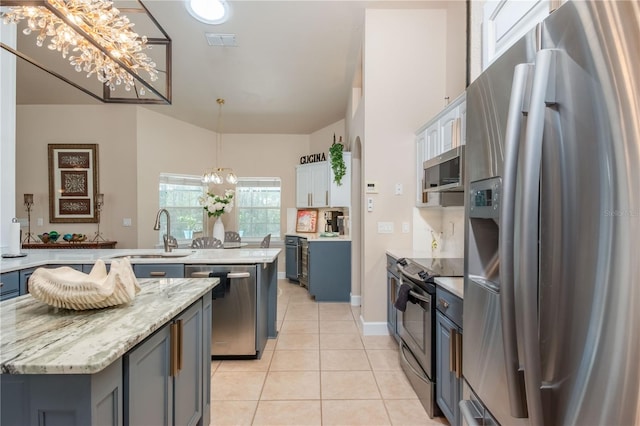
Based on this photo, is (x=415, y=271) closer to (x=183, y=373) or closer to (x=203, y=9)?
(x=183, y=373)

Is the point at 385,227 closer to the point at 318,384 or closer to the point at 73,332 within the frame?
the point at 318,384

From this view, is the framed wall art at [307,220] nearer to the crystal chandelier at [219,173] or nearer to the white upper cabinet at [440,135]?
the crystal chandelier at [219,173]

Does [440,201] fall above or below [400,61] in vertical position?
below

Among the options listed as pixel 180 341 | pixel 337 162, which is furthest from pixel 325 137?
pixel 180 341

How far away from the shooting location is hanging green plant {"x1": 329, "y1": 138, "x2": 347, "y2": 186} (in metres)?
4.79

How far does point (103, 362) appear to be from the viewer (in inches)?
32.0

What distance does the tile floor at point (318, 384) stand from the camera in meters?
1.94

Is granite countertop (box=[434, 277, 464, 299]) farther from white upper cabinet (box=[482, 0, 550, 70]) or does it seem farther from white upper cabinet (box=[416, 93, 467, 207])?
white upper cabinet (box=[482, 0, 550, 70])

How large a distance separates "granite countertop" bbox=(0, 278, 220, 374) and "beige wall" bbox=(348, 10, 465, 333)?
2.27m

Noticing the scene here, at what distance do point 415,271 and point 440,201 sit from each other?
89 centimetres

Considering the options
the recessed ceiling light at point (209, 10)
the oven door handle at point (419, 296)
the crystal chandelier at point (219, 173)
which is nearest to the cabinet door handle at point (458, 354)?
the oven door handle at point (419, 296)

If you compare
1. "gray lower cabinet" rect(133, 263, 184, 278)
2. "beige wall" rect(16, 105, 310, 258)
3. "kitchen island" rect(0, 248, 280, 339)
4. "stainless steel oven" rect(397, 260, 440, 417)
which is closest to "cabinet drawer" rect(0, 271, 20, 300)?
"kitchen island" rect(0, 248, 280, 339)

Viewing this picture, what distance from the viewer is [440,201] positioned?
2.73 m

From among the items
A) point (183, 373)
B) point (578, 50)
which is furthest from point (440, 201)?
point (183, 373)
